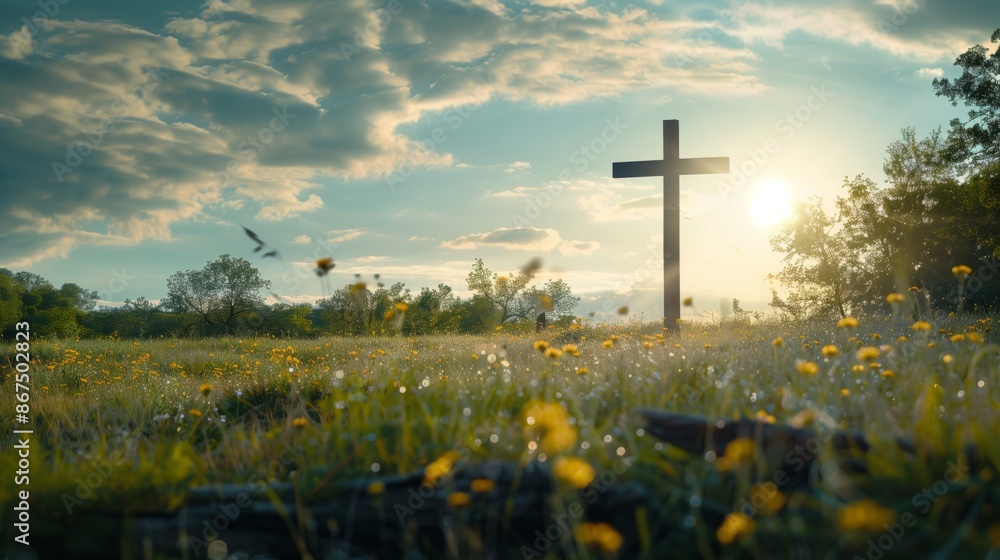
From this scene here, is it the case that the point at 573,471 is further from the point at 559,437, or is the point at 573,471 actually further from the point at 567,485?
the point at 567,485

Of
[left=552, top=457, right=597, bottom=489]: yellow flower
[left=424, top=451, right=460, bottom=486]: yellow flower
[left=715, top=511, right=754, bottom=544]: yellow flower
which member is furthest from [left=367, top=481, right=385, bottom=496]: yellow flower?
[left=715, top=511, right=754, bottom=544]: yellow flower

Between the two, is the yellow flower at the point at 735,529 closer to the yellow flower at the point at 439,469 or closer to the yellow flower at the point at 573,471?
the yellow flower at the point at 573,471

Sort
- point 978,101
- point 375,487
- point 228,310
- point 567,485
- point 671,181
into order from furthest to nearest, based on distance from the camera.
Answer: point 228,310
point 978,101
point 671,181
point 375,487
point 567,485

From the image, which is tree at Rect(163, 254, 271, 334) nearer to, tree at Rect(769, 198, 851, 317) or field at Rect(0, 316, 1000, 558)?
tree at Rect(769, 198, 851, 317)

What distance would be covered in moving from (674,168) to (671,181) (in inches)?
11.8

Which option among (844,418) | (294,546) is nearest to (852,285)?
(844,418)

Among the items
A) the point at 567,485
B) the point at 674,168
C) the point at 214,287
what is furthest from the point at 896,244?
the point at 214,287

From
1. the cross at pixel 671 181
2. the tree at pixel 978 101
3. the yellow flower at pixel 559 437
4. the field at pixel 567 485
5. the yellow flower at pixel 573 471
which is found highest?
the tree at pixel 978 101

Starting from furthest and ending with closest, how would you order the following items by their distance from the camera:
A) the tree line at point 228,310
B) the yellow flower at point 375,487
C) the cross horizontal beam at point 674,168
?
the tree line at point 228,310 < the cross horizontal beam at point 674,168 < the yellow flower at point 375,487

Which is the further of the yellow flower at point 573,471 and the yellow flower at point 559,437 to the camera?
the yellow flower at point 559,437

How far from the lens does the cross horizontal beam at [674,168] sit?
47.3 ft

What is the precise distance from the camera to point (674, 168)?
14516mm

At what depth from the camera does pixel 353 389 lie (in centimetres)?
512

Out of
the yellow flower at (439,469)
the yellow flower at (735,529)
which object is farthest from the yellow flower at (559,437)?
the yellow flower at (735,529)
